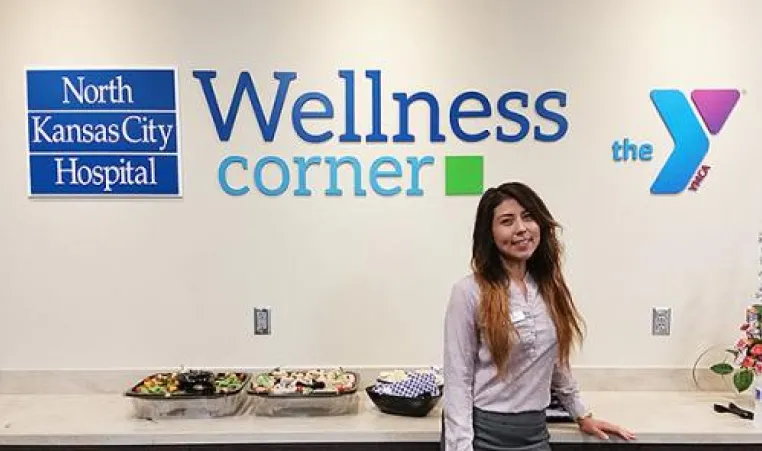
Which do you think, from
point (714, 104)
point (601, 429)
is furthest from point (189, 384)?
point (714, 104)

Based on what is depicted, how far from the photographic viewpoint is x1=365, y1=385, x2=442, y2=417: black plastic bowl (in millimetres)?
2141

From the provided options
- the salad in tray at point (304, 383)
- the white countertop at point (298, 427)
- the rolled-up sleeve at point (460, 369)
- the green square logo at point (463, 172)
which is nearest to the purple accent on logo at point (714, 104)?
the green square logo at point (463, 172)

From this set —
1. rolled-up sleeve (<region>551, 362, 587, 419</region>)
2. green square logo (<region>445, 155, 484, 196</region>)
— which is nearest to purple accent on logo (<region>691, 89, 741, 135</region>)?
green square logo (<region>445, 155, 484, 196</region>)

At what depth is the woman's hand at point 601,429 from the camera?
1.97 m

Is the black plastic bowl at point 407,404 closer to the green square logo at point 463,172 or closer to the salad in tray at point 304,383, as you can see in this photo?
the salad in tray at point 304,383

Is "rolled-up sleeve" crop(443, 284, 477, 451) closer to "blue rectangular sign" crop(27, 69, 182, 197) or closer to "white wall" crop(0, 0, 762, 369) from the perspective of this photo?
"white wall" crop(0, 0, 762, 369)

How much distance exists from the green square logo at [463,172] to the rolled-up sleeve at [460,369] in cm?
79

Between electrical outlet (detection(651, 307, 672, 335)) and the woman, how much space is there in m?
0.85

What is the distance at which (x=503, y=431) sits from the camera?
1724mm

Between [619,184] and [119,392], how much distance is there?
2017 mm

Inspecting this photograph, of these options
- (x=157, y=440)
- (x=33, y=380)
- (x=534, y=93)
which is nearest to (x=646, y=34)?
(x=534, y=93)

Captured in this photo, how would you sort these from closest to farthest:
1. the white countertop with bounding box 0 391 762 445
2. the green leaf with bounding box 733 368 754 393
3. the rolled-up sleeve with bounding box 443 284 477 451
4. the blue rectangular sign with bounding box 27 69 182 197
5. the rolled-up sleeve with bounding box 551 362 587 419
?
the rolled-up sleeve with bounding box 443 284 477 451 < the rolled-up sleeve with bounding box 551 362 587 419 < the white countertop with bounding box 0 391 762 445 < the green leaf with bounding box 733 368 754 393 < the blue rectangular sign with bounding box 27 69 182 197

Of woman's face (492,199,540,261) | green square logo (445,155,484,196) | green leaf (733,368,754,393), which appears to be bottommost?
green leaf (733,368,754,393)

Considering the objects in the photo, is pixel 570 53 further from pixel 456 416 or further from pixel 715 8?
pixel 456 416
